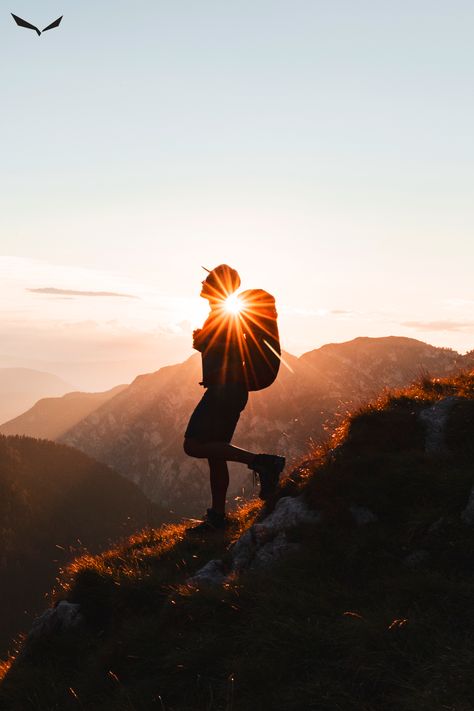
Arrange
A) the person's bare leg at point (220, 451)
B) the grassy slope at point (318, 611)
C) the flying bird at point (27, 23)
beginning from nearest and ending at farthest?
1. the grassy slope at point (318, 611)
2. the person's bare leg at point (220, 451)
3. the flying bird at point (27, 23)

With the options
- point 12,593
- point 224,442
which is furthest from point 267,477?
point 12,593

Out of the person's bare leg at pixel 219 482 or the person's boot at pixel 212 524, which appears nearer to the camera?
the person's boot at pixel 212 524

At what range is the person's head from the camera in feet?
32.4

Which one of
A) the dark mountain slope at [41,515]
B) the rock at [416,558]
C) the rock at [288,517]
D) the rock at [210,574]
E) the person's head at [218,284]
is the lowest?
the dark mountain slope at [41,515]

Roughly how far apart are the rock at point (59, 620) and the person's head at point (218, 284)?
199 inches

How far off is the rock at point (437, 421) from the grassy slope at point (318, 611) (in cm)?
13

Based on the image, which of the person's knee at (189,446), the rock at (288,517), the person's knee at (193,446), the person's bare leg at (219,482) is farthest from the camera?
the person's bare leg at (219,482)

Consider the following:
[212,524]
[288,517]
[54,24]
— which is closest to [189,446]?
[212,524]

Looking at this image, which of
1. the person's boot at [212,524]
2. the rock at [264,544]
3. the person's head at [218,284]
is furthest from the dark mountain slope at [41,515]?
the rock at [264,544]

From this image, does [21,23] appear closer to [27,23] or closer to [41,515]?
[27,23]

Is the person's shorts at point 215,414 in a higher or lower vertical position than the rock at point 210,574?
higher

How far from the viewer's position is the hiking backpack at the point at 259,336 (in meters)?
9.74

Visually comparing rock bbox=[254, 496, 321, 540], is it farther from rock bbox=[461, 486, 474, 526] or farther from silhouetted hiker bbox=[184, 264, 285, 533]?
rock bbox=[461, 486, 474, 526]

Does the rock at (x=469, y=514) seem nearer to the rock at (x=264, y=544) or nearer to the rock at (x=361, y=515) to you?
the rock at (x=361, y=515)
